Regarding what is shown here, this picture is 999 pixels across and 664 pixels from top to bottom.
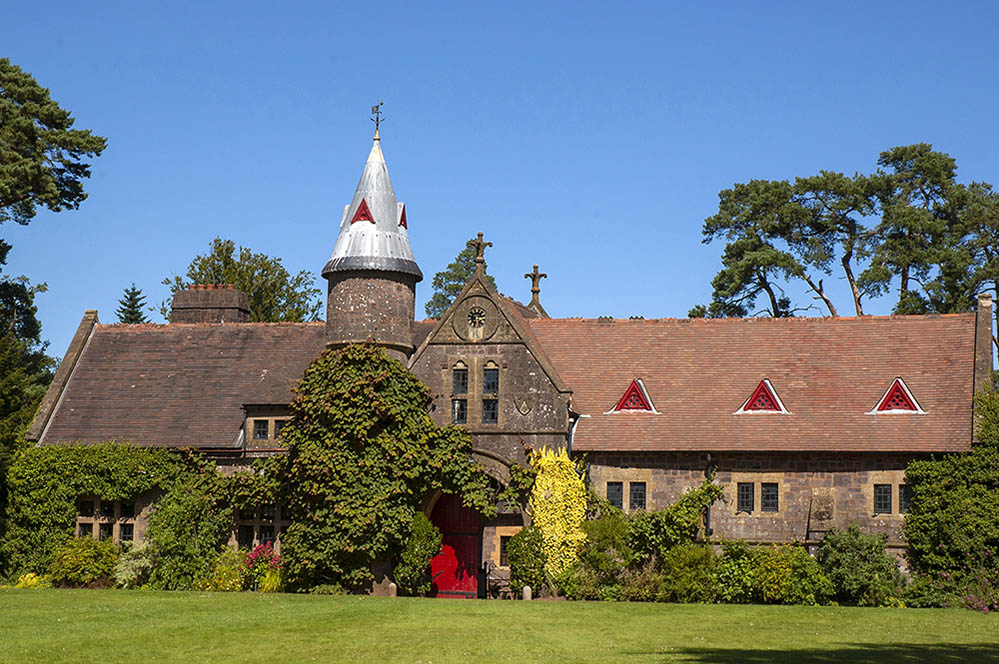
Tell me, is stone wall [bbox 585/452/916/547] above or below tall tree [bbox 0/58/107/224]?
below

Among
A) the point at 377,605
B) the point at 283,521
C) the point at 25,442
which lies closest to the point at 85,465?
the point at 25,442

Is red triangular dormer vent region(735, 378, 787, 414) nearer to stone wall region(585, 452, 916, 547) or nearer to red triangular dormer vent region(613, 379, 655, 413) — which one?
stone wall region(585, 452, 916, 547)

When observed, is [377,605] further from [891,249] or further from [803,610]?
Result: [891,249]

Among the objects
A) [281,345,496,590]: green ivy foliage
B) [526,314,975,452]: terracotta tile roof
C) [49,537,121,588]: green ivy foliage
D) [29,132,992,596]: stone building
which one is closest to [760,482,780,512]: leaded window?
[29,132,992,596]: stone building

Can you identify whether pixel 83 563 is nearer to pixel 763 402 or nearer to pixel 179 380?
pixel 179 380

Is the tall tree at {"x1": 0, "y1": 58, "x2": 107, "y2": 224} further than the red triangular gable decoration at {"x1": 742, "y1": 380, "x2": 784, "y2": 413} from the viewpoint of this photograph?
Yes

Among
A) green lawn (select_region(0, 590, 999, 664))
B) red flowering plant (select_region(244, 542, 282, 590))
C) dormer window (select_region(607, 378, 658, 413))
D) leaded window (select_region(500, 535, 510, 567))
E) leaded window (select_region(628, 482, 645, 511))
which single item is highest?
dormer window (select_region(607, 378, 658, 413))

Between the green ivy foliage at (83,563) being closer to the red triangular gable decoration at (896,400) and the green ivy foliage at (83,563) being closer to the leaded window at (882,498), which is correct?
the leaded window at (882,498)

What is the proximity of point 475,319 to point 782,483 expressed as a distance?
879 cm

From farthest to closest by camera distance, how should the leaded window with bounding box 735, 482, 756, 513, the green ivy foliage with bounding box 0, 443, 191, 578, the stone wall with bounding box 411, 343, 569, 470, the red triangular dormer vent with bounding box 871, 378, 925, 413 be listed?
the green ivy foliage with bounding box 0, 443, 191, 578 → the stone wall with bounding box 411, 343, 569, 470 → the red triangular dormer vent with bounding box 871, 378, 925, 413 → the leaded window with bounding box 735, 482, 756, 513

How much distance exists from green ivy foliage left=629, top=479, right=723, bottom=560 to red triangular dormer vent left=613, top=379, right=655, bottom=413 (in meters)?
3.09

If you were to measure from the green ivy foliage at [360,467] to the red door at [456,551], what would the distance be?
146cm

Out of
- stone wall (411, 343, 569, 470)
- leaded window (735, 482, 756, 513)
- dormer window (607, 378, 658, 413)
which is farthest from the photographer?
dormer window (607, 378, 658, 413)

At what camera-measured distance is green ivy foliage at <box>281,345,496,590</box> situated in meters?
33.0
